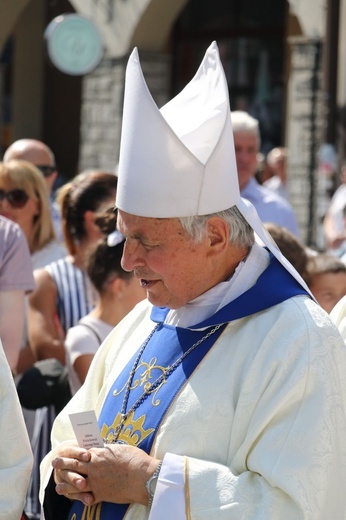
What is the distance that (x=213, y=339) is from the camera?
295cm

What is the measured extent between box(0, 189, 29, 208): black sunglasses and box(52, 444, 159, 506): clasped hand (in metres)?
2.82

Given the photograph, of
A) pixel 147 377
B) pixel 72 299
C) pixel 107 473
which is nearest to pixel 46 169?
pixel 72 299

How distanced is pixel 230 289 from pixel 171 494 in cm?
55

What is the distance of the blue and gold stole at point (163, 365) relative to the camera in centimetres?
291

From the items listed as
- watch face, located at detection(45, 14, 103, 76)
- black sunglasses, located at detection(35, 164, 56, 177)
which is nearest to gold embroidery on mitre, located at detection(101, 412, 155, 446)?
black sunglasses, located at detection(35, 164, 56, 177)

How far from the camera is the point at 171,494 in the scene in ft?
9.05

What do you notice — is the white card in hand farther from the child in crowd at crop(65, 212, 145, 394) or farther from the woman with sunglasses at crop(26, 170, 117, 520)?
the woman with sunglasses at crop(26, 170, 117, 520)

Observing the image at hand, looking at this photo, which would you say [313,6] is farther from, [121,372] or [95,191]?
[121,372]

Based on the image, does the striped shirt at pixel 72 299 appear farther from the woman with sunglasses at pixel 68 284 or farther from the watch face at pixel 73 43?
the watch face at pixel 73 43

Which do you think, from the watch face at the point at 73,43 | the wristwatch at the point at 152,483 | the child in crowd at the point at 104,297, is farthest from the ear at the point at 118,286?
the watch face at the point at 73,43

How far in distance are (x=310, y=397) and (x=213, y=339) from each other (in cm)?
34

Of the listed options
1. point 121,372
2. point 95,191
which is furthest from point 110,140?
point 121,372

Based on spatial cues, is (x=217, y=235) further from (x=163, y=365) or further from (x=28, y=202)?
(x=28, y=202)

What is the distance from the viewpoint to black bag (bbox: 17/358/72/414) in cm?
450
